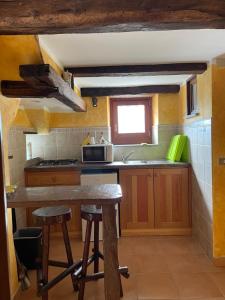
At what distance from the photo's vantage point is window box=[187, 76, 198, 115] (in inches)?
132

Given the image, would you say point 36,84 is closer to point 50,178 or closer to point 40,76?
point 40,76

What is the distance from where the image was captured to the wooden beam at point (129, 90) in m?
3.87

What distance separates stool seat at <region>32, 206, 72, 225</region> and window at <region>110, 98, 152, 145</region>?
85.3 inches

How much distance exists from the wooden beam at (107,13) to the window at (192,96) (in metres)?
2.19

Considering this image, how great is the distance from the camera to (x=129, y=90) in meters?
3.89

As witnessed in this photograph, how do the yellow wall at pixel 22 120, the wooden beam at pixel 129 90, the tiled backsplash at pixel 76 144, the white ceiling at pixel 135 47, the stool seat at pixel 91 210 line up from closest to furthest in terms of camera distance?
the white ceiling at pixel 135 47
the stool seat at pixel 91 210
the yellow wall at pixel 22 120
the wooden beam at pixel 129 90
the tiled backsplash at pixel 76 144

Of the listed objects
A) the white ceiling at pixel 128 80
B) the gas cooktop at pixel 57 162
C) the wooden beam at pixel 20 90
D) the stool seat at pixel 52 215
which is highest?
the white ceiling at pixel 128 80

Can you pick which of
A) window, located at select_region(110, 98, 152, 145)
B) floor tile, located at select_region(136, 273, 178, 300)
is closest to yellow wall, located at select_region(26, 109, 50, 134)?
window, located at select_region(110, 98, 152, 145)

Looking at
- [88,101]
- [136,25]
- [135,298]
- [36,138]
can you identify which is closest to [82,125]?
[88,101]

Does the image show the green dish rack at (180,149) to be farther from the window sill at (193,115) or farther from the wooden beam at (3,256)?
the wooden beam at (3,256)

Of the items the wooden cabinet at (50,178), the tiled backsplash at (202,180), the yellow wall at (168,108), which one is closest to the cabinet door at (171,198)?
the tiled backsplash at (202,180)

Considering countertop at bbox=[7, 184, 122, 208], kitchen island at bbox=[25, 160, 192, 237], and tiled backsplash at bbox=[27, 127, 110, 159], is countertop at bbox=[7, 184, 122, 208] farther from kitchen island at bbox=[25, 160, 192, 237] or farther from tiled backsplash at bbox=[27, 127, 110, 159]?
tiled backsplash at bbox=[27, 127, 110, 159]

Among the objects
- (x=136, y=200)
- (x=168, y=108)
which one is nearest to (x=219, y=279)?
(x=136, y=200)

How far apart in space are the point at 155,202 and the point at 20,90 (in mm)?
2215
